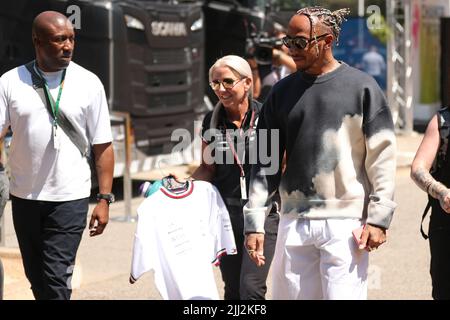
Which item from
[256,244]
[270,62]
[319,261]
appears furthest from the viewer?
[270,62]

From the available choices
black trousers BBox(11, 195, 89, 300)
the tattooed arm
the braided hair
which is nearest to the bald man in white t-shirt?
black trousers BBox(11, 195, 89, 300)

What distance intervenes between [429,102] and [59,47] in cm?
1755

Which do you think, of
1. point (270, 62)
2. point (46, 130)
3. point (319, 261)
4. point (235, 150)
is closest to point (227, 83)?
point (235, 150)

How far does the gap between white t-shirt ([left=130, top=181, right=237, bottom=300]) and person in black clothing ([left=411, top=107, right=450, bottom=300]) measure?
1.04m

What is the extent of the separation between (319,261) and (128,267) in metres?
4.17

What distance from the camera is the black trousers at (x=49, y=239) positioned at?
5.51 metres

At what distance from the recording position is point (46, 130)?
5.43 metres

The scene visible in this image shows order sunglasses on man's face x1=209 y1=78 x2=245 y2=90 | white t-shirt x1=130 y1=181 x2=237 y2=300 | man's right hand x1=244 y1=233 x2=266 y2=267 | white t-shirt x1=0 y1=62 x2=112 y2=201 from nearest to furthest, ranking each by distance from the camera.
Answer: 1. man's right hand x1=244 y1=233 x2=266 y2=267
2. white t-shirt x1=130 y1=181 x2=237 y2=300
3. white t-shirt x1=0 y1=62 x2=112 y2=201
4. sunglasses on man's face x1=209 y1=78 x2=245 y2=90

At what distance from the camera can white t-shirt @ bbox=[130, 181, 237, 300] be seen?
5.07 metres

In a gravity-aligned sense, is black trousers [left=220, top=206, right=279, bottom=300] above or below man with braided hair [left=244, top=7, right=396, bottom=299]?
below

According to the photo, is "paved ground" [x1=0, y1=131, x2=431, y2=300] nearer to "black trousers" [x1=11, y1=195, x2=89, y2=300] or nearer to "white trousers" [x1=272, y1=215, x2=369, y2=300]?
"black trousers" [x1=11, y1=195, x2=89, y2=300]

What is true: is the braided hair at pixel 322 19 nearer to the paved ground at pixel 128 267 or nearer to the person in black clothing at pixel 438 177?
the person in black clothing at pixel 438 177

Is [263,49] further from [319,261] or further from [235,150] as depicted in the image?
[319,261]

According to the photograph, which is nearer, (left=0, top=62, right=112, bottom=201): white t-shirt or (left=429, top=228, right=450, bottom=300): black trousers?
(left=429, top=228, right=450, bottom=300): black trousers
